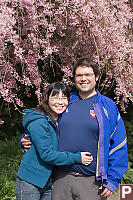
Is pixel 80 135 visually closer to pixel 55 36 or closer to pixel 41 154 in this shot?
pixel 41 154

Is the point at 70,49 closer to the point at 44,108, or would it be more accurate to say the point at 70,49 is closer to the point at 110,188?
the point at 44,108

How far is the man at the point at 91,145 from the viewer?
2338mm

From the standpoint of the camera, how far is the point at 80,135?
2.33 meters

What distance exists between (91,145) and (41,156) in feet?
1.30

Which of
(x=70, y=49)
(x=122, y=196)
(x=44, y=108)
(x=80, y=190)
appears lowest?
(x=122, y=196)

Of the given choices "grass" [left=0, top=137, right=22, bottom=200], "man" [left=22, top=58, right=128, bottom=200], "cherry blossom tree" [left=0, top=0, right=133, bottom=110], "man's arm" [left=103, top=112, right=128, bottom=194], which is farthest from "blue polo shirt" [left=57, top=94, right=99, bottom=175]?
"grass" [left=0, top=137, right=22, bottom=200]

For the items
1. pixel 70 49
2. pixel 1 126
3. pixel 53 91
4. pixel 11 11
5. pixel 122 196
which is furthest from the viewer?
pixel 1 126

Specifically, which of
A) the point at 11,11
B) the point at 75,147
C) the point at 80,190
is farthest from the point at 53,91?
the point at 11,11

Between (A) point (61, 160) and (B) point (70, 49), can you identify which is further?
(B) point (70, 49)

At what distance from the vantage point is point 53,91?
240 centimetres

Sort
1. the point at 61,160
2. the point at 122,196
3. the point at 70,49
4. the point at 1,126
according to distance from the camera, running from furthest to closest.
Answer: the point at 1,126
the point at 70,49
the point at 122,196
the point at 61,160

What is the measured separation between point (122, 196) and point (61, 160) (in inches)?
29.6

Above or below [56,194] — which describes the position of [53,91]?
above

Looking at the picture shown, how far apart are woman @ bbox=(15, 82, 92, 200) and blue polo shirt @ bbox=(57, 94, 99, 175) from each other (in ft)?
0.18
